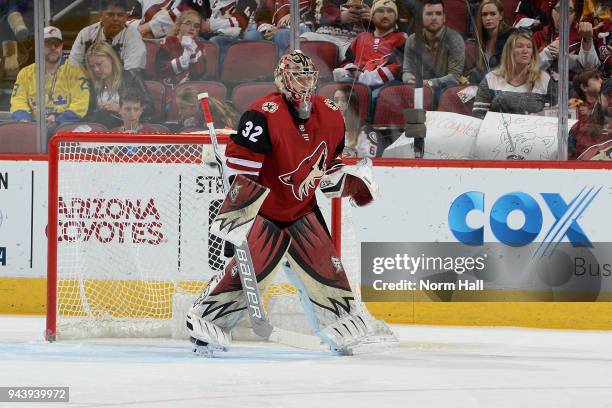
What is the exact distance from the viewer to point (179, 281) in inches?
259

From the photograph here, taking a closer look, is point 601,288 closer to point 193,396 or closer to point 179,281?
point 179,281

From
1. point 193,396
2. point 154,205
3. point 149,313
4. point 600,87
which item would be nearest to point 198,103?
point 154,205

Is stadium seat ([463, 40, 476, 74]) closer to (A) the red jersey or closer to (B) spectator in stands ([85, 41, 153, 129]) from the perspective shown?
(B) spectator in stands ([85, 41, 153, 129])

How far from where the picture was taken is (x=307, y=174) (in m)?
5.27

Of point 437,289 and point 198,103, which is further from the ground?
point 198,103

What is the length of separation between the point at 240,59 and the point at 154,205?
3.83 feet

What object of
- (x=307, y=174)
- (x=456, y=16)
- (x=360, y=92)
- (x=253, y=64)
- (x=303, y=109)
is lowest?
(x=307, y=174)

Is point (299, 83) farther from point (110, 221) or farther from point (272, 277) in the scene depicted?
point (110, 221)

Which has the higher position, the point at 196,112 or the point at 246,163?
the point at 196,112

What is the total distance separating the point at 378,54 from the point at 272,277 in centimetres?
247

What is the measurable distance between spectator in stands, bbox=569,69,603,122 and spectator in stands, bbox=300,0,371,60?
125 cm

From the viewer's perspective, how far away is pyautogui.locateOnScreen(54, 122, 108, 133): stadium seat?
7.32 meters

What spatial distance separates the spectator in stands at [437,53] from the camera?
24.1ft
